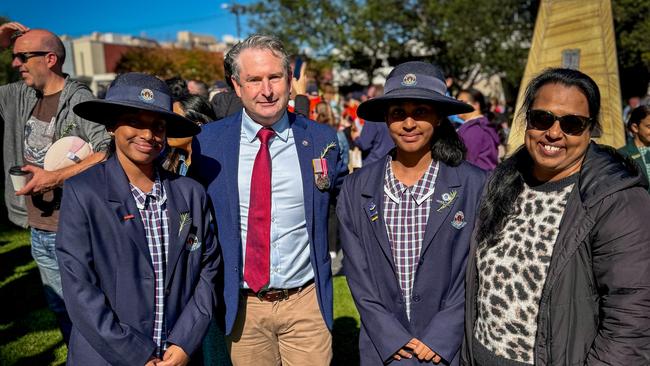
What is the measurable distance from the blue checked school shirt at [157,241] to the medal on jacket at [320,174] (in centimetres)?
82

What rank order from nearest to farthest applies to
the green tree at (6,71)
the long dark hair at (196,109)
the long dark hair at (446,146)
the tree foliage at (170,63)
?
the long dark hair at (446,146) → the long dark hair at (196,109) → the green tree at (6,71) → the tree foliage at (170,63)

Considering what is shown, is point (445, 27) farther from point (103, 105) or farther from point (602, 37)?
point (103, 105)

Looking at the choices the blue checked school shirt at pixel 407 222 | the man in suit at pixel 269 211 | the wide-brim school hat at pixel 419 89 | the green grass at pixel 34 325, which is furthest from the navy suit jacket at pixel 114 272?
the green grass at pixel 34 325

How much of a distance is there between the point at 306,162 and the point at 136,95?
94 cm

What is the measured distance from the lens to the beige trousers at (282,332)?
2791mm

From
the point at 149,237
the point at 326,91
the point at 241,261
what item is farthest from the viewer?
the point at 326,91

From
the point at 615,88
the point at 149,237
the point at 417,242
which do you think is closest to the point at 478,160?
the point at 615,88

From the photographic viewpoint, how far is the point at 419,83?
2428 millimetres

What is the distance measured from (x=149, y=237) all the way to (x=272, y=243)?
0.67m

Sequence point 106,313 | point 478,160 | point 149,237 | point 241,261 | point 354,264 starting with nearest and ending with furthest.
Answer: point 106,313
point 149,237
point 354,264
point 241,261
point 478,160

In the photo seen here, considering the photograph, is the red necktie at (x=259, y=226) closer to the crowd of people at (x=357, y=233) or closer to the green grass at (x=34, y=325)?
the crowd of people at (x=357, y=233)

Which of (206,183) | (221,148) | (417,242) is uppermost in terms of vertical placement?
(221,148)

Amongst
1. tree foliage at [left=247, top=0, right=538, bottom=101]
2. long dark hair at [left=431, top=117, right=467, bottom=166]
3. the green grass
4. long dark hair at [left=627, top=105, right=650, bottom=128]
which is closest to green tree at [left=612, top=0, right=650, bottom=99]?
tree foliage at [left=247, top=0, right=538, bottom=101]

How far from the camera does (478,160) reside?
5781 millimetres
